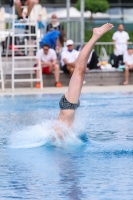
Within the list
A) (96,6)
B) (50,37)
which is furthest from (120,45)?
(96,6)

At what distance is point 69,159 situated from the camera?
677cm

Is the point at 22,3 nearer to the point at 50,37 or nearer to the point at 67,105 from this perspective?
the point at 50,37

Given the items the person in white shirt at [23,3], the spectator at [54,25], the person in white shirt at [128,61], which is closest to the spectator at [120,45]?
the person in white shirt at [128,61]

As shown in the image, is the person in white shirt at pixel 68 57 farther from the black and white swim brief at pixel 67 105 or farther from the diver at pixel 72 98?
the black and white swim brief at pixel 67 105

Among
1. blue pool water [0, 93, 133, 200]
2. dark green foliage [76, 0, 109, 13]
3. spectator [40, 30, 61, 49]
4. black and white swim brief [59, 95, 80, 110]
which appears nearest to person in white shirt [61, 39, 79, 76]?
spectator [40, 30, 61, 49]

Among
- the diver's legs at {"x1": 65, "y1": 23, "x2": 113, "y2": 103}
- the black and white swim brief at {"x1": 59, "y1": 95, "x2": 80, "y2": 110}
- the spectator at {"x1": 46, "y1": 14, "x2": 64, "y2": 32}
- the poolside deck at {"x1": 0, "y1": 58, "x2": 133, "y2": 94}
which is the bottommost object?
the poolside deck at {"x1": 0, "y1": 58, "x2": 133, "y2": 94}

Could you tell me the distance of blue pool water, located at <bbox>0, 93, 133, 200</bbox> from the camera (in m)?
5.35

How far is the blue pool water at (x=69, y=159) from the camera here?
5348mm

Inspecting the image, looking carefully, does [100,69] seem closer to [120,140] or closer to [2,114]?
[2,114]

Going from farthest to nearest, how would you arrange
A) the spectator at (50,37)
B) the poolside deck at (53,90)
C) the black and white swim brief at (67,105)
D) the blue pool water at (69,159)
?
the spectator at (50,37) → the poolside deck at (53,90) → the black and white swim brief at (67,105) → the blue pool water at (69,159)

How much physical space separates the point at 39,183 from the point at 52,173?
1.51 feet

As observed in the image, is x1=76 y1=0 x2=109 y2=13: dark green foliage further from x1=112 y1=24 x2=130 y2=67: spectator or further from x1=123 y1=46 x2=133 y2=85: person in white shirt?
x1=123 y1=46 x2=133 y2=85: person in white shirt

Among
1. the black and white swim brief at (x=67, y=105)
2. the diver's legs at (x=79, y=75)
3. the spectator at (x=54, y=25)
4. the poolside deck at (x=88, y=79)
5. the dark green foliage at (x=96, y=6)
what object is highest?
the diver's legs at (x=79, y=75)

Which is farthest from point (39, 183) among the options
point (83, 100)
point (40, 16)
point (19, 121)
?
point (40, 16)
